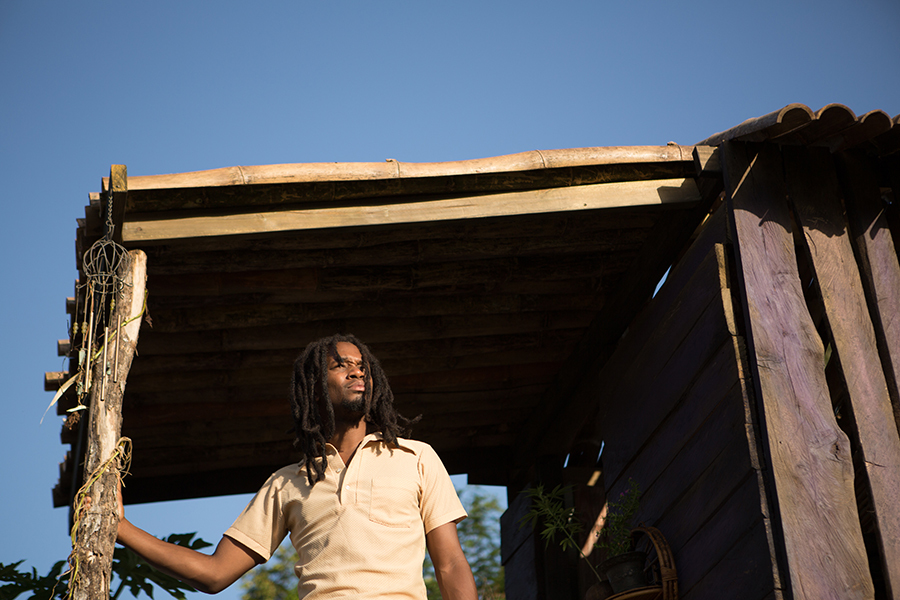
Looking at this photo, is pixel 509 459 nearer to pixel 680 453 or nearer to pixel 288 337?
pixel 288 337

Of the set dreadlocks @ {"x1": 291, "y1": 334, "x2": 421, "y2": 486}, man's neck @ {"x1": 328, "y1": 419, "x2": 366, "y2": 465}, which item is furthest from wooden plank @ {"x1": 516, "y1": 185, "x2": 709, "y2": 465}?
man's neck @ {"x1": 328, "y1": 419, "x2": 366, "y2": 465}

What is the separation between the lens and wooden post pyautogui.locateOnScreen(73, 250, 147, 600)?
3082 mm

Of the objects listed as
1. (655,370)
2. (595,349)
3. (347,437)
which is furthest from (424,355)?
(347,437)

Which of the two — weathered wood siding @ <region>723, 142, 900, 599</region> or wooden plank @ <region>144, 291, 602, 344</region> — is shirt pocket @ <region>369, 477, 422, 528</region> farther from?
wooden plank @ <region>144, 291, 602, 344</region>

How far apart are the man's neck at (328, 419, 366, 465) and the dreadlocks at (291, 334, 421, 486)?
0.09ft

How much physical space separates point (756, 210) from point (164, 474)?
479cm

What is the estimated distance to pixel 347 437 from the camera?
3586 mm

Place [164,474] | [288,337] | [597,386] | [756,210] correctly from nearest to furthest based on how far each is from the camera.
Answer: [756,210] < [288,337] < [597,386] < [164,474]

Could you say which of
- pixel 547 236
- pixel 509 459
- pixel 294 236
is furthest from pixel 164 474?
pixel 547 236

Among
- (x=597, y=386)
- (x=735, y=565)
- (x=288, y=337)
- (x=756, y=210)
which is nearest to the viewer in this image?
(x=735, y=565)

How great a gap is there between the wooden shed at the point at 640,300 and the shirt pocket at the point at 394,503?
3.78ft

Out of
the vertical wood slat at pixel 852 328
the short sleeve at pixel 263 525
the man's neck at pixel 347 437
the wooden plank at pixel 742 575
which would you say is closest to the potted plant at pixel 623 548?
the wooden plank at pixel 742 575

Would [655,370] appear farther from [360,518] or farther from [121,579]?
[121,579]

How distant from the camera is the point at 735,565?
3510mm
